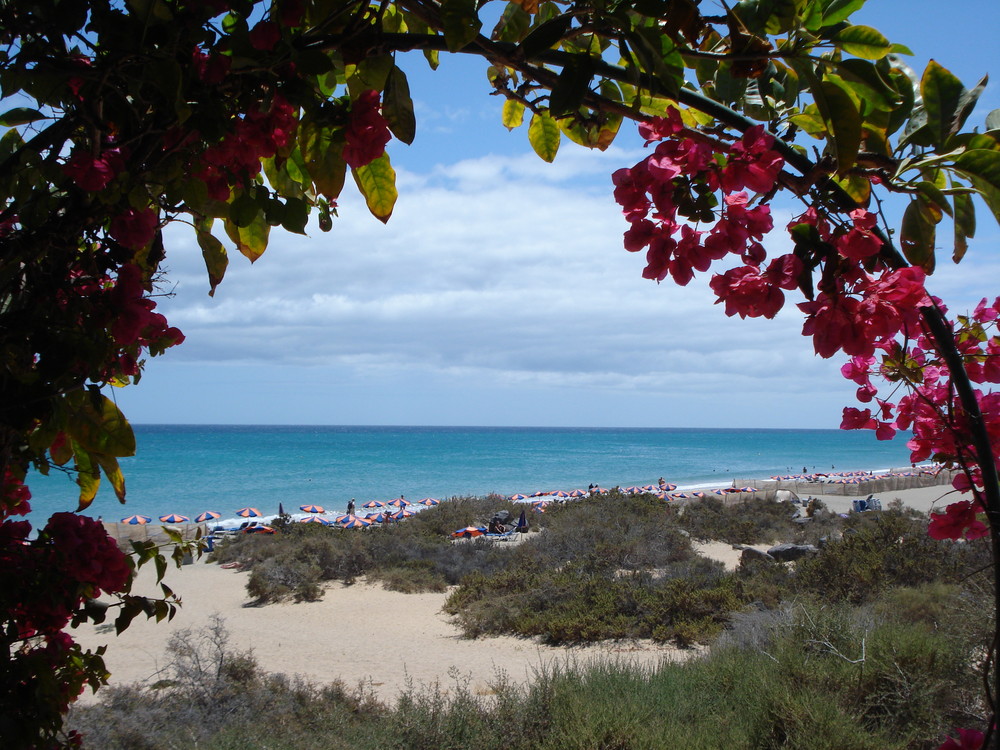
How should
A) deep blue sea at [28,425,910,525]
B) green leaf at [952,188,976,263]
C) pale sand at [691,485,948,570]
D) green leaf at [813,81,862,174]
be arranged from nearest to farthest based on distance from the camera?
green leaf at [813,81,862,174]
green leaf at [952,188,976,263]
pale sand at [691,485,948,570]
deep blue sea at [28,425,910,525]

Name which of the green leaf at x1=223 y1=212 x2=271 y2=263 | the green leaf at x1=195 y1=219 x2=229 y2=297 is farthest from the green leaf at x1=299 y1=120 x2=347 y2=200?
the green leaf at x1=195 y1=219 x2=229 y2=297

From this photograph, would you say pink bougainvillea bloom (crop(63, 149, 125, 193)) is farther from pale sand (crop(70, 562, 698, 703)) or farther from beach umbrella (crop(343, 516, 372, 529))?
beach umbrella (crop(343, 516, 372, 529))

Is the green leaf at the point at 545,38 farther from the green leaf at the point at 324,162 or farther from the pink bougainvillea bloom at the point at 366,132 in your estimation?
the green leaf at the point at 324,162

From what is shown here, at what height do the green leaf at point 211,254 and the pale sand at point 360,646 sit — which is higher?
the green leaf at point 211,254

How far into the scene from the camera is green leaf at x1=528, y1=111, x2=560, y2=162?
4.34 ft

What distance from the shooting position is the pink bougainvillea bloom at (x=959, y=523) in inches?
42.9

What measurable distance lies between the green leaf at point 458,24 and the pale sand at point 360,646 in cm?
534

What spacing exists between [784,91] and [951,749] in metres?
0.89

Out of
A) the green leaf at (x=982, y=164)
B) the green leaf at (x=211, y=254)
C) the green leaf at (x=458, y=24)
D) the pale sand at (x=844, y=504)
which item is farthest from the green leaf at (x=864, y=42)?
the pale sand at (x=844, y=504)

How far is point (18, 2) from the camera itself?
900mm

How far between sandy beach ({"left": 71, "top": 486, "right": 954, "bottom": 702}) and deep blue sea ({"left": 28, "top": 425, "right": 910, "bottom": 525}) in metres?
14.7

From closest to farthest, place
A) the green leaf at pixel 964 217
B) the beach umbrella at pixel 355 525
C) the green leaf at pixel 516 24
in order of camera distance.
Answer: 1. the green leaf at pixel 964 217
2. the green leaf at pixel 516 24
3. the beach umbrella at pixel 355 525

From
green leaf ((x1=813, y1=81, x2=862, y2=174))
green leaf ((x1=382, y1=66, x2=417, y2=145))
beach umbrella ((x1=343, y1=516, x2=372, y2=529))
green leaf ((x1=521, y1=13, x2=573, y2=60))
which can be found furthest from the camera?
beach umbrella ((x1=343, y1=516, x2=372, y2=529))

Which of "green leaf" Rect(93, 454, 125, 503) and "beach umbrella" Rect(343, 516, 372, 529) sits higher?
"green leaf" Rect(93, 454, 125, 503)
